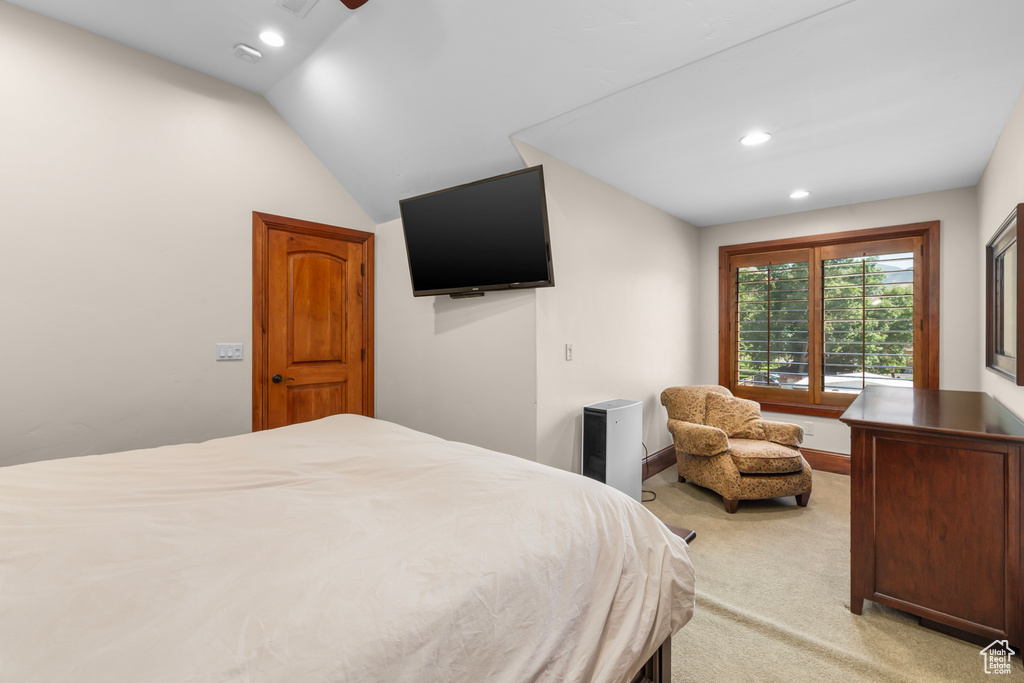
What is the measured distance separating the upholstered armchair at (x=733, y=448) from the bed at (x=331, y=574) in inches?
83.2

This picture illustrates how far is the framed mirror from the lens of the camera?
2057 mm

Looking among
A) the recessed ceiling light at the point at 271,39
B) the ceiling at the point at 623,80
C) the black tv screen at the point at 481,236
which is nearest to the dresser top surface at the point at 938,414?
the ceiling at the point at 623,80

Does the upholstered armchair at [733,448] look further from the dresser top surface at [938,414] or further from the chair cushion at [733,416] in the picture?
the dresser top surface at [938,414]

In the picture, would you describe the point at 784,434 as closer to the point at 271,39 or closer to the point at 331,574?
the point at 331,574

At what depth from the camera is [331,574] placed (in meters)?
0.92

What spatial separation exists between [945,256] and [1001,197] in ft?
3.90

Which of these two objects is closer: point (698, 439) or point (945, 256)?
point (698, 439)

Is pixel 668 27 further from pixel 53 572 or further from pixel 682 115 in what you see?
pixel 53 572

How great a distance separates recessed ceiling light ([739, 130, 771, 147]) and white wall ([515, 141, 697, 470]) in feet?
3.35

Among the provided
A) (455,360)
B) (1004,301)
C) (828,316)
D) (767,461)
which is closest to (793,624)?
(767,461)

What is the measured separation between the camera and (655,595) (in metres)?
1.27

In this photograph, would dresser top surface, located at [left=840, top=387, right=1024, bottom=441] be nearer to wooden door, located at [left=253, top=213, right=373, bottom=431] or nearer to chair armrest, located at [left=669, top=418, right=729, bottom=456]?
chair armrest, located at [left=669, top=418, right=729, bottom=456]

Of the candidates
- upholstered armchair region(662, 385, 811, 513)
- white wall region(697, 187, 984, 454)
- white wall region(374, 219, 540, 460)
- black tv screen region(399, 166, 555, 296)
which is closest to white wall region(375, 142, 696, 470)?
white wall region(374, 219, 540, 460)

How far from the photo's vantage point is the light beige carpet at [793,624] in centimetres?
168
